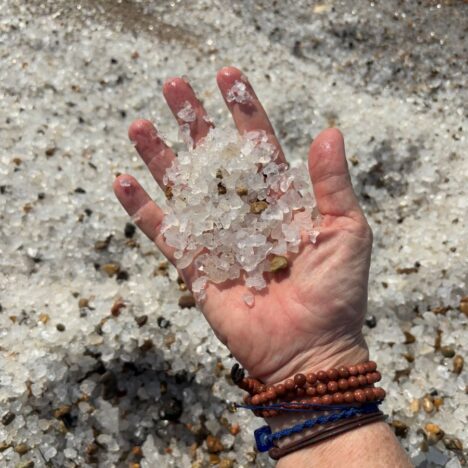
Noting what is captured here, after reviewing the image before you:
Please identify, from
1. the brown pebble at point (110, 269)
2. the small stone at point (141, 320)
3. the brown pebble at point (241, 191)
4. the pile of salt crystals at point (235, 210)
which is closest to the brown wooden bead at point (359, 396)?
the pile of salt crystals at point (235, 210)

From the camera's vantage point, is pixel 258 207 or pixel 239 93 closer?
pixel 258 207

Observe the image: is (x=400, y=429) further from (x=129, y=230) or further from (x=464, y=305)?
(x=129, y=230)

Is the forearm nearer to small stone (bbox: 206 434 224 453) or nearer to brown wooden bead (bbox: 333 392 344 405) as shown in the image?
brown wooden bead (bbox: 333 392 344 405)

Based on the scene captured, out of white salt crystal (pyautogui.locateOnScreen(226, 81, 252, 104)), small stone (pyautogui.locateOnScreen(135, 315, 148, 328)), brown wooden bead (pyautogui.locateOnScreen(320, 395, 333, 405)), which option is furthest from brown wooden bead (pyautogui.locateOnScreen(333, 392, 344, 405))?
white salt crystal (pyautogui.locateOnScreen(226, 81, 252, 104))

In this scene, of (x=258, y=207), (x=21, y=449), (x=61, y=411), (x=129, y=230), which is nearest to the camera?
(x=258, y=207)

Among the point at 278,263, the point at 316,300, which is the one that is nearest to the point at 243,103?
the point at 278,263

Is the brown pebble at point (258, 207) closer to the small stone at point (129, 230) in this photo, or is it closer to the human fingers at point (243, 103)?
the human fingers at point (243, 103)
